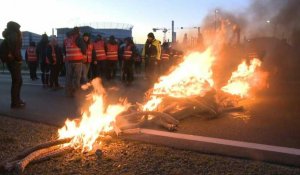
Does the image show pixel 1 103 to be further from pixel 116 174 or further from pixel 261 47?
pixel 261 47

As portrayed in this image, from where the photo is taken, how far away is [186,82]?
8547 mm

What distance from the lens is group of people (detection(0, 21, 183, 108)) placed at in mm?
9156

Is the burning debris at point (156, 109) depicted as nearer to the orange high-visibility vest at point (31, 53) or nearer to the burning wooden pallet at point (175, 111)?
the burning wooden pallet at point (175, 111)

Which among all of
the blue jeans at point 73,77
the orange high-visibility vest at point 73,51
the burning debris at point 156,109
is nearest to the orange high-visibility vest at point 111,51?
the blue jeans at point 73,77

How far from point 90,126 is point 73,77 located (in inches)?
235

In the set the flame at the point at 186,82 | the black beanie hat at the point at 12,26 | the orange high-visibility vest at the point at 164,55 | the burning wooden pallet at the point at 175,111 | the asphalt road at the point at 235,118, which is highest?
the black beanie hat at the point at 12,26

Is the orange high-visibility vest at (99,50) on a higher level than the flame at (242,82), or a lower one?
higher

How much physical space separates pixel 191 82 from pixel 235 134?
8.03 feet

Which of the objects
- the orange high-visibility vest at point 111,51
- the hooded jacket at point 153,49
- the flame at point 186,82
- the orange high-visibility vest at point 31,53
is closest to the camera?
the flame at point 186,82

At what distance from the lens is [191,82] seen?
8.59 metres

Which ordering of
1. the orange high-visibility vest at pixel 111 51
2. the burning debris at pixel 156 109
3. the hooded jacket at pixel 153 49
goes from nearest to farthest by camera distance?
the burning debris at pixel 156 109
the hooded jacket at pixel 153 49
the orange high-visibility vest at pixel 111 51

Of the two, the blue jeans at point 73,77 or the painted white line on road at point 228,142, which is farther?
the blue jeans at point 73,77

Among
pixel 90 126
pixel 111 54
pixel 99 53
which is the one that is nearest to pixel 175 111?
pixel 90 126

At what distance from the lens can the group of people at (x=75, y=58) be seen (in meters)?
9.16
